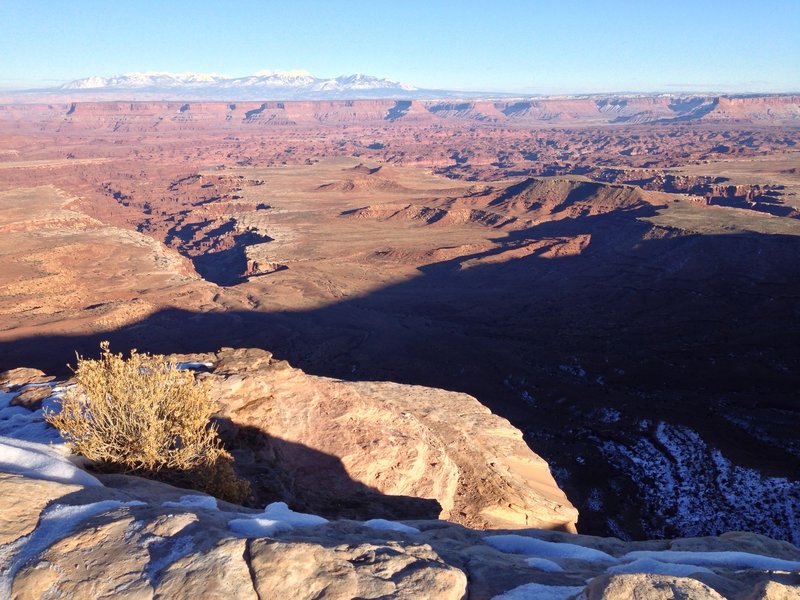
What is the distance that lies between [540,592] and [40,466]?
4760mm

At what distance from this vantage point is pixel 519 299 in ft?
132

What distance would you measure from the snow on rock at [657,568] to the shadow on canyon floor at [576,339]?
13.0 metres

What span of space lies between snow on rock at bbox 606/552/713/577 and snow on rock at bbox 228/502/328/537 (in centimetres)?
275

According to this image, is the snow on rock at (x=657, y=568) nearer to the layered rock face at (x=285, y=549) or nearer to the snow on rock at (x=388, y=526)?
the layered rock face at (x=285, y=549)

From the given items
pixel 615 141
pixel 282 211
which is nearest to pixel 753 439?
pixel 282 211

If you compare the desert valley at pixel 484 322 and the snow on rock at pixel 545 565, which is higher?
the snow on rock at pixel 545 565

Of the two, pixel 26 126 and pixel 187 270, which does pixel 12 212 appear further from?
pixel 26 126

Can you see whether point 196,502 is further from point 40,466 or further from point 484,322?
point 484,322

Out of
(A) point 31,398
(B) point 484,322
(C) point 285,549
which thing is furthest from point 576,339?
(C) point 285,549

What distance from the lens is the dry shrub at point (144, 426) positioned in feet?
21.6

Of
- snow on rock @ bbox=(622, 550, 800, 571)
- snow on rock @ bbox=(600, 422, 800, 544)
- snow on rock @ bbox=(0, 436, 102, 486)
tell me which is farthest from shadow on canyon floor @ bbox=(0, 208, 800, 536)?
snow on rock @ bbox=(0, 436, 102, 486)

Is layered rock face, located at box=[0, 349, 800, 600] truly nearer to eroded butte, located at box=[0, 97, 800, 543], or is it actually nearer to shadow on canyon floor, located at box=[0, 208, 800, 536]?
shadow on canyon floor, located at box=[0, 208, 800, 536]

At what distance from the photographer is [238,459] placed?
30.8 ft

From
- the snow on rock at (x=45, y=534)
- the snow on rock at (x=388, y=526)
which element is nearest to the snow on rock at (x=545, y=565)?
the snow on rock at (x=388, y=526)
